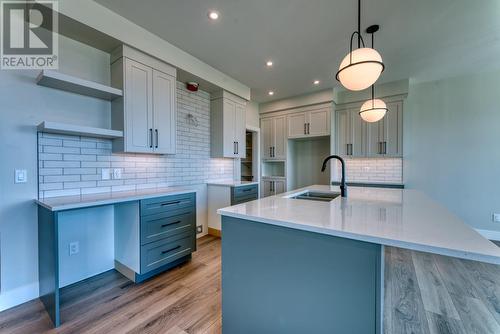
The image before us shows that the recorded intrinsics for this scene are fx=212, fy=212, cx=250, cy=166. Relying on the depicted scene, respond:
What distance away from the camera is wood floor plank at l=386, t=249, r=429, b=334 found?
65.3 inches

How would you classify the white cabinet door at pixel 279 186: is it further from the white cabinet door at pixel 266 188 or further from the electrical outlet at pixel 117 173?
the electrical outlet at pixel 117 173

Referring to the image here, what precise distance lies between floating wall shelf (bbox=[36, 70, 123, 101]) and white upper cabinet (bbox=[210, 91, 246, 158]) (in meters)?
1.69

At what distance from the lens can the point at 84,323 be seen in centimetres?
169

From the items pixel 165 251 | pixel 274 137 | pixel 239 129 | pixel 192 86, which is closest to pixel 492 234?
pixel 274 137

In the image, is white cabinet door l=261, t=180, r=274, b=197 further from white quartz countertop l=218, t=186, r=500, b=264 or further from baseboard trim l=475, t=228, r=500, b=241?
baseboard trim l=475, t=228, r=500, b=241

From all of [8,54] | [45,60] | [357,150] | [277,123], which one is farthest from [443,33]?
[8,54]

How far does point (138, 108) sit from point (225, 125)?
5.15 feet

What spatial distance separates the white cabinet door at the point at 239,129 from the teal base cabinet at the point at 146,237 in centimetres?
164

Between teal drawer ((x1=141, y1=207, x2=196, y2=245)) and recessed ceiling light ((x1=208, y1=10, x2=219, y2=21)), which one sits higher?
recessed ceiling light ((x1=208, y1=10, x2=219, y2=21))

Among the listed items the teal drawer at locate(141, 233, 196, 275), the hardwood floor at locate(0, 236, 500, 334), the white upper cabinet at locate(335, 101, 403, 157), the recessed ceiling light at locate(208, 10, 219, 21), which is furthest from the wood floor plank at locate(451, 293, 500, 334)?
the recessed ceiling light at locate(208, 10, 219, 21)

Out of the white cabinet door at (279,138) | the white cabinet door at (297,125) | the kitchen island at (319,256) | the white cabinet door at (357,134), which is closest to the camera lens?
the kitchen island at (319,256)

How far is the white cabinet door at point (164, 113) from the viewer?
8.68 ft

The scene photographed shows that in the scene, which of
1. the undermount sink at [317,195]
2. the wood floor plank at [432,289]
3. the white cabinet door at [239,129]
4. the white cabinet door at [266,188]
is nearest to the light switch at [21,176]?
the undermount sink at [317,195]

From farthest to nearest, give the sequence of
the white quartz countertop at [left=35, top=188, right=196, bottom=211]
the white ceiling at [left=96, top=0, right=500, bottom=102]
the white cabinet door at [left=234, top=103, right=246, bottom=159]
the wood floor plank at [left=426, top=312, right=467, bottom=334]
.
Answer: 1. the white cabinet door at [left=234, top=103, right=246, bottom=159]
2. the white ceiling at [left=96, top=0, right=500, bottom=102]
3. the white quartz countertop at [left=35, top=188, right=196, bottom=211]
4. the wood floor plank at [left=426, top=312, right=467, bottom=334]
